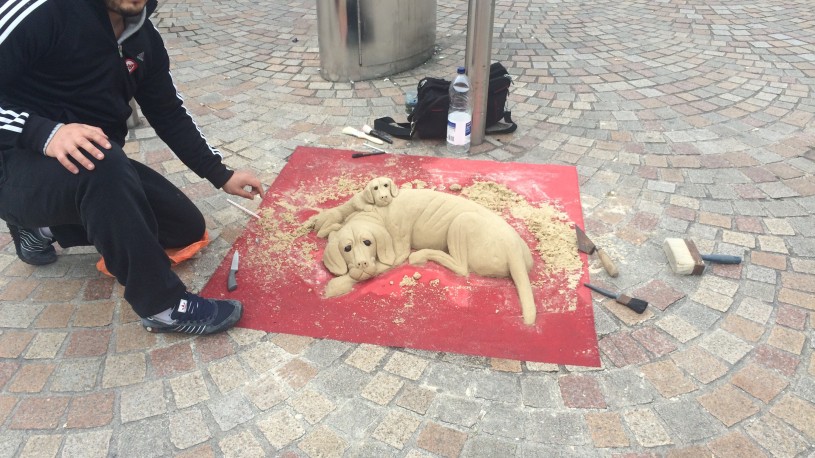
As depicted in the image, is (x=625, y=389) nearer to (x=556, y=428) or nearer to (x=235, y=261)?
(x=556, y=428)

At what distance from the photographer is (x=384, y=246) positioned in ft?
11.7

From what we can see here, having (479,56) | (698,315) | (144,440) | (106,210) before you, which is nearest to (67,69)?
(106,210)

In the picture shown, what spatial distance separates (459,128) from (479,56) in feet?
2.05

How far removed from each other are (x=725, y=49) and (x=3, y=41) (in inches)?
301

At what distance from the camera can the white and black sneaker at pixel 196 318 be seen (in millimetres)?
3086

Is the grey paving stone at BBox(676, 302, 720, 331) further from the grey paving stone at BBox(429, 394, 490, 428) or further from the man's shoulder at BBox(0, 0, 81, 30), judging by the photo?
the man's shoulder at BBox(0, 0, 81, 30)

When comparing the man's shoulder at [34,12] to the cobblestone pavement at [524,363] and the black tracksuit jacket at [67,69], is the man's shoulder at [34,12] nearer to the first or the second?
the black tracksuit jacket at [67,69]

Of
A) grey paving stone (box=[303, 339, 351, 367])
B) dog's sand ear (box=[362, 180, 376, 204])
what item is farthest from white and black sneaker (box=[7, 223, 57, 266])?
dog's sand ear (box=[362, 180, 376, 204])

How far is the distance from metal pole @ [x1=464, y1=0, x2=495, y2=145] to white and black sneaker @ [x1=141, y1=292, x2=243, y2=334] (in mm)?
2859

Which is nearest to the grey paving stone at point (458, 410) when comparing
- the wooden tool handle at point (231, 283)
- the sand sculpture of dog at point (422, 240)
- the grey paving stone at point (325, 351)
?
the grey paving stone at point (325, 351)

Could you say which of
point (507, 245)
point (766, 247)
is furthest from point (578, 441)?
point (766, 247)

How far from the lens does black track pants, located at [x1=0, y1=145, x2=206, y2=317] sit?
9.00ft

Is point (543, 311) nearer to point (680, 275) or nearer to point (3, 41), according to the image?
point (680, 275)

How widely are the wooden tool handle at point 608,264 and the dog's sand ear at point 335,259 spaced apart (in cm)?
167
